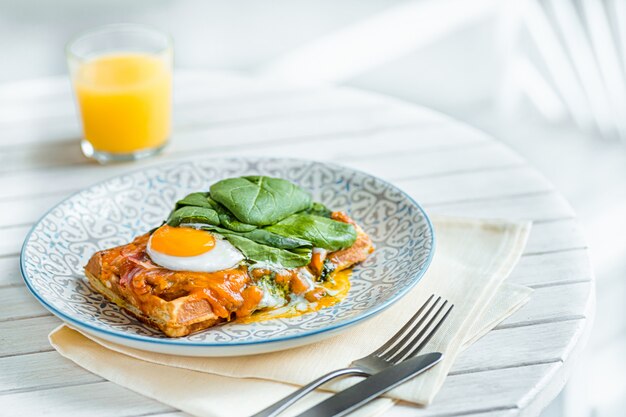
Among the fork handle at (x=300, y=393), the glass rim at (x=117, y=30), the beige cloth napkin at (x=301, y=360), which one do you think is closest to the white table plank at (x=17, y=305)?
the beige cloth napkin at (x=301, y=360)

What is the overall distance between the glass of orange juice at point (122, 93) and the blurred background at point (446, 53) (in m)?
2.07

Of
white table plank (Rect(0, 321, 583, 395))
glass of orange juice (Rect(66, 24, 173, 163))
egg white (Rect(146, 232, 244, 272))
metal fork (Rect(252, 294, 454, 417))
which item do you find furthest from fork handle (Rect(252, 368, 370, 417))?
glass of orange juice (Rect(66, 24, 173, 163))

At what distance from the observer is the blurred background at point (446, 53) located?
16.0 feet

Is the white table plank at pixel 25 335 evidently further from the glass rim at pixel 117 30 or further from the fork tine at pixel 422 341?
the glass rim at pixel 117 30

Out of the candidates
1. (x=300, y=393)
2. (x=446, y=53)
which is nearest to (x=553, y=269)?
(x=300, y=393)

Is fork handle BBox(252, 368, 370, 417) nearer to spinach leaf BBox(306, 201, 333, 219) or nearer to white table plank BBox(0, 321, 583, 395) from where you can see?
white table plank BBox(0, 321, 583, 395)

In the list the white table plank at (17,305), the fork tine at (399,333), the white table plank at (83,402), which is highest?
the fork tine at (399,333)

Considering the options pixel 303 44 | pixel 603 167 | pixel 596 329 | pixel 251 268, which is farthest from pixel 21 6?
pixel 251 268

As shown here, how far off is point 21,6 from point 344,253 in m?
4.49

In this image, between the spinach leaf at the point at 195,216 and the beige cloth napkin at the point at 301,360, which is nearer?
the beige cloth napkin at the point at 301,360

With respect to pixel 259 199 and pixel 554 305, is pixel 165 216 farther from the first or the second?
pixel 554 305

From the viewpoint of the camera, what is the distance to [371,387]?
144cm

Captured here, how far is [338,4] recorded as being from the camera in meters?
6.02

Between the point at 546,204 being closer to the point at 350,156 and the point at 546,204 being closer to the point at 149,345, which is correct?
the point at 350,156
